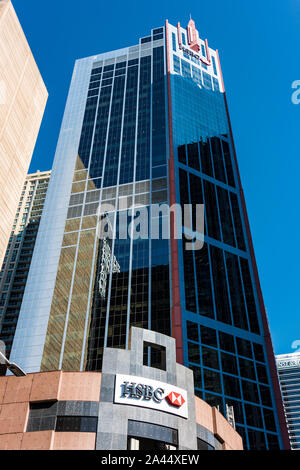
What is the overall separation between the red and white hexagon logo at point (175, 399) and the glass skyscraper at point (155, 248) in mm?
43408

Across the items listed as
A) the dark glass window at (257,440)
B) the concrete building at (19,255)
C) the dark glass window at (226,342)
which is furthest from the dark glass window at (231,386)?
the concrete building at (19,255)

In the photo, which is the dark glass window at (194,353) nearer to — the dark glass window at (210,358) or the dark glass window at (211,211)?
the dark glass window at (210,358)

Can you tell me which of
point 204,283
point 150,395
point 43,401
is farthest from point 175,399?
point 204,283

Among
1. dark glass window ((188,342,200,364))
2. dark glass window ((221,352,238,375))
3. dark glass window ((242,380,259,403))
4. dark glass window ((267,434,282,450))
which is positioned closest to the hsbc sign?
dark glass window ((188,342,200,364))

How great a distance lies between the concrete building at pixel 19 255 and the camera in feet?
448

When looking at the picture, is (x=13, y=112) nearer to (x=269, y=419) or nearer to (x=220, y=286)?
(x=220, y=286)

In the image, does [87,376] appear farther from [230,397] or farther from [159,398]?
[230,397]

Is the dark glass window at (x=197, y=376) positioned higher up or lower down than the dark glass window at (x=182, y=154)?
lower down

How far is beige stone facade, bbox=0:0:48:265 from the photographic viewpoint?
57.5m

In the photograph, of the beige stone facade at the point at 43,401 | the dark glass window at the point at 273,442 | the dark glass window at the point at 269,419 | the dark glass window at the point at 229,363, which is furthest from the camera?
the dark glass window at the point at 229,363

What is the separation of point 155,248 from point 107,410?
2692 inches

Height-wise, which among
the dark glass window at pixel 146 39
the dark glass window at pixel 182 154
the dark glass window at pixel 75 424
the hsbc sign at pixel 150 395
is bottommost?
the dark glass window at pixel 75 424

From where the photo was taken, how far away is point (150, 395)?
38.2 m

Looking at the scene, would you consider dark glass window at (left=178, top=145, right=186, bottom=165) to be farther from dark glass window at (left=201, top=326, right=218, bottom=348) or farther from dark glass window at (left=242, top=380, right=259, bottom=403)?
dark glass window at (left=242, top=380, right=259, bottom=403)
